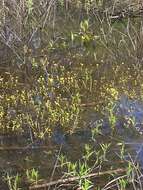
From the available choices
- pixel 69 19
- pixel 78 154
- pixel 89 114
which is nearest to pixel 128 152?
pixel 78 154

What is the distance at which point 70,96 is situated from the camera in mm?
4750

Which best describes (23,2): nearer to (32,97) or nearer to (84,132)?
(32,97)

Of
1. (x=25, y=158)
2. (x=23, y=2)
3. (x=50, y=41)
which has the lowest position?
(x=25, y=158)

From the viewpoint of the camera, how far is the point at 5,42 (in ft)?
18.9

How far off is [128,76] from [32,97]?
111cm

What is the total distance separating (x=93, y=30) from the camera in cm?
653

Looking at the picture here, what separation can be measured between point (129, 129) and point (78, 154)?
592 mm

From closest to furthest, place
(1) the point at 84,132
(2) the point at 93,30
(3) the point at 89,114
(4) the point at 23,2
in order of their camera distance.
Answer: (1) the point at 84,132, (3) the point at 89,114, (4) the point at 23,2, (2) the point at 93,30

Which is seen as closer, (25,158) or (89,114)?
(25,158)

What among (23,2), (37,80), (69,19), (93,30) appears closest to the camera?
(37,80)

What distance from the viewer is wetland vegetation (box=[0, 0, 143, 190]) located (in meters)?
3.59

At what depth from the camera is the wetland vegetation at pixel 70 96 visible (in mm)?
3586

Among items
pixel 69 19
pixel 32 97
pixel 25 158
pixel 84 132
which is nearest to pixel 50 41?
pixel 69 19

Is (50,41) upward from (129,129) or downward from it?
upward
